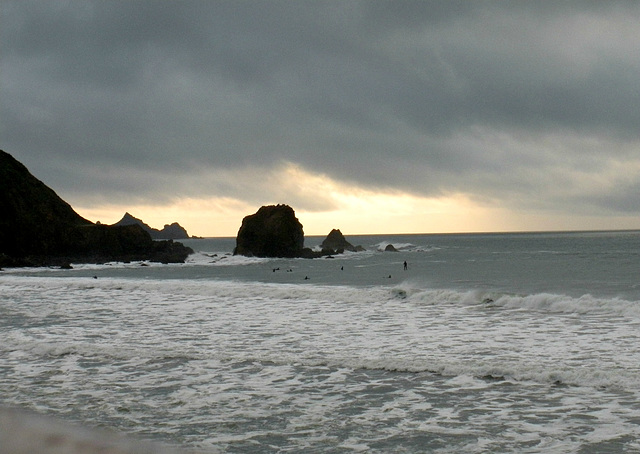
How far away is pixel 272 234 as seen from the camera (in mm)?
95438

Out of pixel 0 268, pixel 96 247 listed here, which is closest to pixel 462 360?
pixel 0 268

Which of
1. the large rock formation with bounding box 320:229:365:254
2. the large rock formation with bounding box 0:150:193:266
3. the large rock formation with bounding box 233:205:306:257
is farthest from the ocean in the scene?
the large rock formation with bounding box 320:229:365:254

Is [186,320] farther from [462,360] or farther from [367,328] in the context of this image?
[462,360]

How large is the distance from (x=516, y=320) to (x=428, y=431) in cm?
1223

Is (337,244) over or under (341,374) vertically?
over

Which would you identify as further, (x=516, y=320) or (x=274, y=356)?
(x=516, y=320)

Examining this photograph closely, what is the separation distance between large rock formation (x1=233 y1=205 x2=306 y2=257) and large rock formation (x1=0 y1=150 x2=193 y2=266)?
14.2 meters

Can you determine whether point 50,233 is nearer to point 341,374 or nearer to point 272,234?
point 272,234

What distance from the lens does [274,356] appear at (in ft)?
42.8

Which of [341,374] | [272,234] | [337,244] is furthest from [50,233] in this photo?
[341,374]

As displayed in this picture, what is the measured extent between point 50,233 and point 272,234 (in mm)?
33943

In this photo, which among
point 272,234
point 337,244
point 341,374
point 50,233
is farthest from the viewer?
point 337,244

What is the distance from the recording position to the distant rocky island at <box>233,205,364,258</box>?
95500 millimetres

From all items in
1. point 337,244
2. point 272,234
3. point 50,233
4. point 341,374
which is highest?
point 50,233
